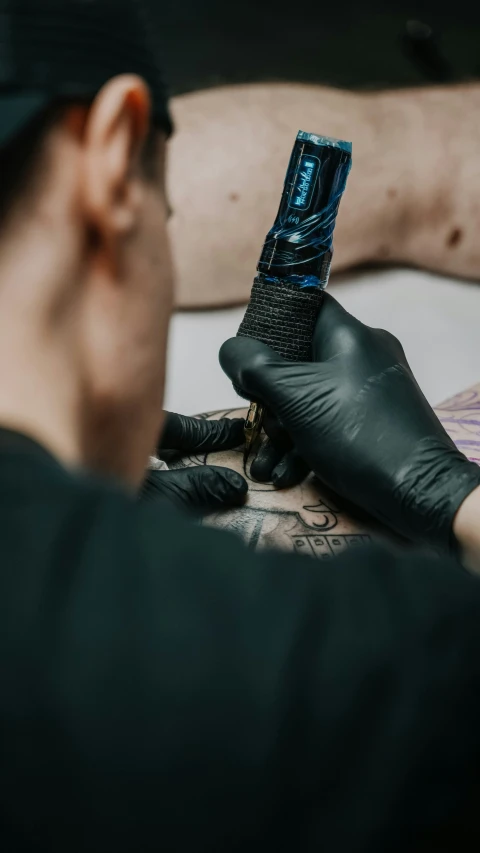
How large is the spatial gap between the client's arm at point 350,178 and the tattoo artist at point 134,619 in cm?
103

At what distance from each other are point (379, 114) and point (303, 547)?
1181 mm

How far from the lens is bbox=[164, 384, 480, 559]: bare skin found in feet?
3.61

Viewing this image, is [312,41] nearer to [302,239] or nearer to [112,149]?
[302,239]

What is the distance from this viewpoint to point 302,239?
1.01 m

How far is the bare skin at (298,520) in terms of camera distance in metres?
1.10

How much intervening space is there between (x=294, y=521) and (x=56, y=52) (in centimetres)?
79

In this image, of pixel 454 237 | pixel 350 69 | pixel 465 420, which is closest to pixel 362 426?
pixel 465 420

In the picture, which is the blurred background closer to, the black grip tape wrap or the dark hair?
the black grip tape wrap

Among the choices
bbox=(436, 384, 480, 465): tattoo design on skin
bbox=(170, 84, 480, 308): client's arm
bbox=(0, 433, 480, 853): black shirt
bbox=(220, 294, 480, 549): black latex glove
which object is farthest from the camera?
bbox=(170, 84, 480, 308): client's arm

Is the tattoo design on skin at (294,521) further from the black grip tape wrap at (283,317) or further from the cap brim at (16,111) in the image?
the cap brim at (16,111)

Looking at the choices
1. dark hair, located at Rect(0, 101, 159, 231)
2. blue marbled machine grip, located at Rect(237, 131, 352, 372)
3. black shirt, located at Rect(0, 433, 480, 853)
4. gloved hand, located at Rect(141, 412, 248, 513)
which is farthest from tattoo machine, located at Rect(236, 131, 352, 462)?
black shirt, located at Rect(0, 433, 480, 853)

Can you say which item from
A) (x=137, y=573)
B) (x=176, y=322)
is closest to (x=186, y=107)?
(x=176, y=322)

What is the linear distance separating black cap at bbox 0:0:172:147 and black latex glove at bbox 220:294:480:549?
635mm

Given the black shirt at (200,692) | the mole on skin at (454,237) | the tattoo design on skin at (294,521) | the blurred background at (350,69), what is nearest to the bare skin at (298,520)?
the tattoo design on skin at (294,521)
